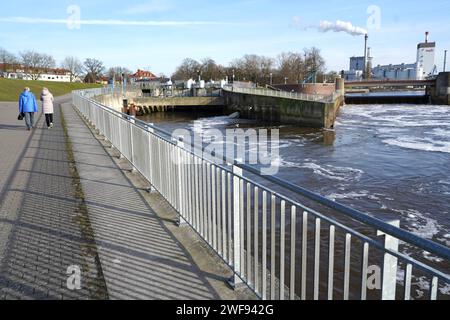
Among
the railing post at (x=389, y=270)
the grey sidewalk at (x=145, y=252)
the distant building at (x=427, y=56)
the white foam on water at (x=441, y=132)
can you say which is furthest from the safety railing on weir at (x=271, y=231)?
the distant building at (x=427, y=56)

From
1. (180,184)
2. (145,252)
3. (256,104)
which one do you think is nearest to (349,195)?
(180,184)

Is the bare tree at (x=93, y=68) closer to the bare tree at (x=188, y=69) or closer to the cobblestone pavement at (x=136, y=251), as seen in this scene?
the bare tree at (x=188, y=69)

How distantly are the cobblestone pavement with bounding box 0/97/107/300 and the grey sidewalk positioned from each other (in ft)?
0.59

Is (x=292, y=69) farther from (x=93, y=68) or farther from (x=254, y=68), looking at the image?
(x=93, y=68)

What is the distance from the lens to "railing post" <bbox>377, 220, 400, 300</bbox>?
2.08m

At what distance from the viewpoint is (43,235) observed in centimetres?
485

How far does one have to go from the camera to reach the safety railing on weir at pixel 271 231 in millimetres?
2119

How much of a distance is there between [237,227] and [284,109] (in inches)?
1505

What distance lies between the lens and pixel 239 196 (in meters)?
3.54

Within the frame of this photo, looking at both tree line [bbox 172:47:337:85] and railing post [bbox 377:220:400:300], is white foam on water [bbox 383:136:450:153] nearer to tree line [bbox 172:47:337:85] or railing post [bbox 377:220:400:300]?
railing post [bbox 377:220:400:300]

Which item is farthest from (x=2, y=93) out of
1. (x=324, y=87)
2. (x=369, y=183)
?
(x=369, y=183)

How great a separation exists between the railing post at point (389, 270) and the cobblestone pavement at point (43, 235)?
234 cm

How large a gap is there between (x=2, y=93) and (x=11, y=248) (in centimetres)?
5089
